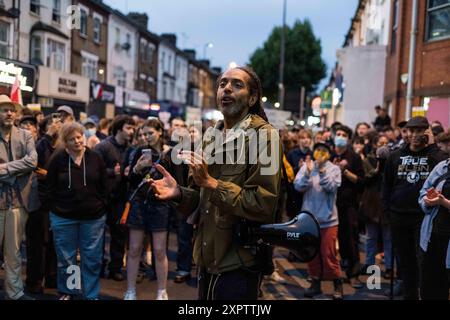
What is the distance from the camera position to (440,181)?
4.55 meters

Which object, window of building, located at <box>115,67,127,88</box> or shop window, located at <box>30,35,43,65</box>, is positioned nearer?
shop window, located at <box>30,35,43,65</box>

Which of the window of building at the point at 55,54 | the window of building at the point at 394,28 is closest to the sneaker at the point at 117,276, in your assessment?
the window of building at the point at 394,28

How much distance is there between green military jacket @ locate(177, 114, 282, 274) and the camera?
2578 millimetres

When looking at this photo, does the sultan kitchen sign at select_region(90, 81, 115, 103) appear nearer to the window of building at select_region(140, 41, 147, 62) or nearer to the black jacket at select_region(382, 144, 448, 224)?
the window of building at select_region(140, 41, 147, 62)

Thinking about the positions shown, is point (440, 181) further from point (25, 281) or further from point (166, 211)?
point (25, 281)

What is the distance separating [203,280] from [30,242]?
3.75m

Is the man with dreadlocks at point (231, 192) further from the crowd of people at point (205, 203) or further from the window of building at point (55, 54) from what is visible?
the window of building at point (55, 54)

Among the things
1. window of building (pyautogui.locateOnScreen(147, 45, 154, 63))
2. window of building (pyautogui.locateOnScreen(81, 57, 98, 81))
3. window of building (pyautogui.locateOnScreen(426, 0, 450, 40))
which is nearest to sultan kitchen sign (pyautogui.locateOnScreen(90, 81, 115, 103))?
window of building (pyautogui.locateOnScreen(81, 57, 98, 81))

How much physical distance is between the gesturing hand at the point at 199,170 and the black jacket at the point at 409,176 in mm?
3419

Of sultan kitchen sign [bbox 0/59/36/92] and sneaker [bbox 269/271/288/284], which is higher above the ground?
sultan kitchen sign [bbox 0/59/36/92]

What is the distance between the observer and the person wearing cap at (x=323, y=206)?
610 cm

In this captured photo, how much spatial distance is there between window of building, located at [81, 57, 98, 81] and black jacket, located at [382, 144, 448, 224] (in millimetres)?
22993

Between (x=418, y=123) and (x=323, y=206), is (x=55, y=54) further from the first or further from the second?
(x=418, y=123)
